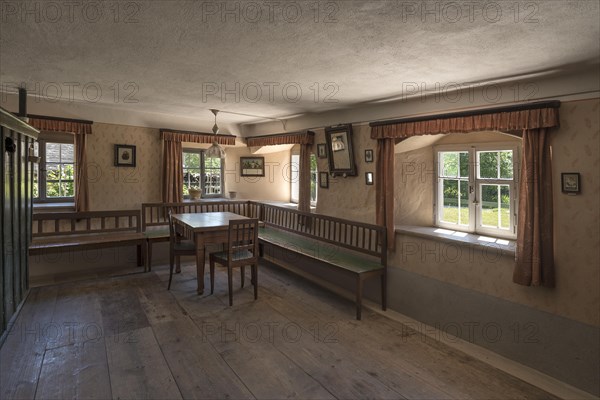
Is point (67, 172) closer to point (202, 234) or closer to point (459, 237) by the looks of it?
point (202, 234)

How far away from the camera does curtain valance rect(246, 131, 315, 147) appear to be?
4.97m

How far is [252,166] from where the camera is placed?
6383mm

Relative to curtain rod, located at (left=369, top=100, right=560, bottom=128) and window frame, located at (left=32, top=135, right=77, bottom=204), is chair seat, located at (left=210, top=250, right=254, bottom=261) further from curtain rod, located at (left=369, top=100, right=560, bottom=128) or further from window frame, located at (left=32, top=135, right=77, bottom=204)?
window frame, located at (left=32, top=135, right=77, bottom=204)

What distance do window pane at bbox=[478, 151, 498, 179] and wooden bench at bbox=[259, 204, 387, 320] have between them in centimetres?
123

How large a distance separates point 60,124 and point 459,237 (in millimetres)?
4997

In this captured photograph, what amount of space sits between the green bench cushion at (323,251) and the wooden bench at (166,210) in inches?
30.2

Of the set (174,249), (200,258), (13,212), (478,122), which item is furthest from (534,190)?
(13,212)

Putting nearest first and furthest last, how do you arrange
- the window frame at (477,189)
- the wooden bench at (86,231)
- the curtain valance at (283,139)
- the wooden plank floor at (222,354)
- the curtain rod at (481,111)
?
the wooden plank floor at (222,354), the curtain rod at (481,111), the window frame at (477,189), the wooden bench at (86,231), the curtain valance at (283,139)

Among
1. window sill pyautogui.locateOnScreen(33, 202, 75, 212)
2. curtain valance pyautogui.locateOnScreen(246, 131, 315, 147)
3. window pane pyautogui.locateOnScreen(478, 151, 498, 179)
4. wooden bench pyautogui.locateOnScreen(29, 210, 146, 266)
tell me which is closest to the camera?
window pane pyautogui.locateOnScreen(478, 151, 498, 179)

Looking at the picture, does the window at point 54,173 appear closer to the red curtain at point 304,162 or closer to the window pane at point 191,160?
the window pane at point 191,160

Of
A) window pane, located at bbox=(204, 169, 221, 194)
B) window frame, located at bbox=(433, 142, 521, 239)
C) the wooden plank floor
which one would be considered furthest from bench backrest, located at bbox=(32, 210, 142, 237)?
window frame, located at bbox=(433, 142, 521, 239)

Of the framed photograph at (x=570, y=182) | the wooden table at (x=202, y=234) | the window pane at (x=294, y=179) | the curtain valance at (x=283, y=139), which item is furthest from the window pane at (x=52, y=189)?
the framed photograph at (x=570, y=182)

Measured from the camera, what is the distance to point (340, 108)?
14.7 feet

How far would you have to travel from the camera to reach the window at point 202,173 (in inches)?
233
